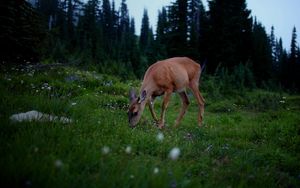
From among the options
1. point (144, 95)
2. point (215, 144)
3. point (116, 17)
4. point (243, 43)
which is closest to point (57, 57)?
point (243, 43)

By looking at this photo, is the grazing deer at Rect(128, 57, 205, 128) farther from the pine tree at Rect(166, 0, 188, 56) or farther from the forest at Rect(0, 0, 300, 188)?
the pine tree at Rect(166, 0, 188, 56)

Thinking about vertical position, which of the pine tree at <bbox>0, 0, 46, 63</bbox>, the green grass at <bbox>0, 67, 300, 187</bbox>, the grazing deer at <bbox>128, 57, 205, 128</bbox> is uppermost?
the pine tree at <bbox>0, 0, 46, 63</bbox>

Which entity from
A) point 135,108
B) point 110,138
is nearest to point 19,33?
point 135,108

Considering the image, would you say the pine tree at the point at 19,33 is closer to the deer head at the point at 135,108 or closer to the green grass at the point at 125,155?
the green grass at the point at 125,155

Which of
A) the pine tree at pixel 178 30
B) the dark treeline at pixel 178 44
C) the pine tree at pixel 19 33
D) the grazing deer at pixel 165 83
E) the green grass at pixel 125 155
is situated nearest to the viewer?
the green grass at pixel 125 155

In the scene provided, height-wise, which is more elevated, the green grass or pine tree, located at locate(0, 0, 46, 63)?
pine tree, located at locate(0, 0, 46, 63)

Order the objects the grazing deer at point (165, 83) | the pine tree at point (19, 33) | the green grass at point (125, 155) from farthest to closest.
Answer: the pine tree at point (19, 33), the grazing deer at point (165, 83), the green grass at point (125, 155)

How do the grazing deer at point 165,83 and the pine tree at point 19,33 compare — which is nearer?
the grazing deer at point 165,83

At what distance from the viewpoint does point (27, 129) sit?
5.03 m

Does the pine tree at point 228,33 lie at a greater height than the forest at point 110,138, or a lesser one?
greater

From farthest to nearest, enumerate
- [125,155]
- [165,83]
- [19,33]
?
[19,33]
[165,83]
[125,155]

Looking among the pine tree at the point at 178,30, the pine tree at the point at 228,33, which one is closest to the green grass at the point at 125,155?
the pine tree at the point at 178,30

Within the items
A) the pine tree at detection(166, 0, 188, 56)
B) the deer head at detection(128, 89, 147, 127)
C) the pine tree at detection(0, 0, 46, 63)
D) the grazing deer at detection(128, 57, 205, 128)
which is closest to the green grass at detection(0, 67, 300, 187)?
the deer head at detection(128, 89, 147, 127)

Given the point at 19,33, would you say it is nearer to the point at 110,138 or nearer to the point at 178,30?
the point at 110,138
